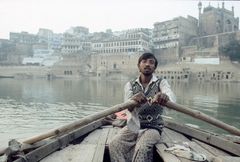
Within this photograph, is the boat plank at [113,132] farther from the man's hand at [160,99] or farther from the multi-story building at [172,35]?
the multi-story building at [172,35]

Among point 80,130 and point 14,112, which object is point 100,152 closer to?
point 80,130

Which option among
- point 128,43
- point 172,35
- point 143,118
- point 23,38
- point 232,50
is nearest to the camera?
point 143,118

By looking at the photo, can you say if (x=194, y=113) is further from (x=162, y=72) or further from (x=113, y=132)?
(x=162, y=72)

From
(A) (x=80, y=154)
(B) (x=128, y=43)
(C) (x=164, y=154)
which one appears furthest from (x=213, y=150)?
(B) (x=128, y=43)

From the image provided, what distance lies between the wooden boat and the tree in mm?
49732

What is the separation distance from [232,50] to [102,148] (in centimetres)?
5175

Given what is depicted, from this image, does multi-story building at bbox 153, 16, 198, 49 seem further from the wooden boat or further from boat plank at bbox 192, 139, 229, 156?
boat plank at bbox 192, 139, 229, 156

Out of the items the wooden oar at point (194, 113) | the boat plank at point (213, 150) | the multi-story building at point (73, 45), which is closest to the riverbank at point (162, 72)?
the multi-story building at point (73, 45)

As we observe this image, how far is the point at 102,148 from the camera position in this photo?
12.3ft

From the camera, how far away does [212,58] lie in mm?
53344

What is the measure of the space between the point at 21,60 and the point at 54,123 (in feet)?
232

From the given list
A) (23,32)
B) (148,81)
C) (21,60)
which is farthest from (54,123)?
(23,32)

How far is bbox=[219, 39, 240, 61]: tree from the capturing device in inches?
2014

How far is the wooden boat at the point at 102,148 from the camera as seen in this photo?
3.23 m
